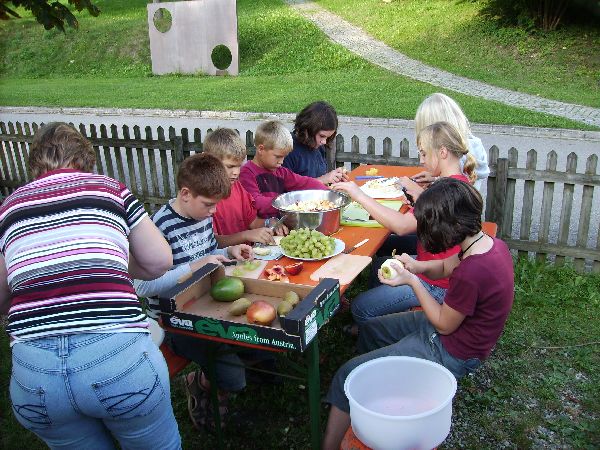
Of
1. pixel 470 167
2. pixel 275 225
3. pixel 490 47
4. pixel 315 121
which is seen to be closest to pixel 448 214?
pixel 275 225

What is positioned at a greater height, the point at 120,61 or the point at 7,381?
the point at 120,61

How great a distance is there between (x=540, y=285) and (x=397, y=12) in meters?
18.7

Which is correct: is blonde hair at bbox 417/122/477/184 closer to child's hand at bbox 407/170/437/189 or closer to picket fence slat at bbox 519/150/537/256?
child's hand at bbox 407/170/437/189

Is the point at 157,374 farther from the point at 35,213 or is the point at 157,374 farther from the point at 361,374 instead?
the point at 361,374

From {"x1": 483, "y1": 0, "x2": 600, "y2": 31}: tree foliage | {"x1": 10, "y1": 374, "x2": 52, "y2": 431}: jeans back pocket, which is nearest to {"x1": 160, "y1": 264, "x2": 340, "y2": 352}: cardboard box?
{"x1": 10, "y1": 374, "x2": 52, "y2": 431}: jeans back pocket

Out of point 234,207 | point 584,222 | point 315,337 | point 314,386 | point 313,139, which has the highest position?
point 313,139

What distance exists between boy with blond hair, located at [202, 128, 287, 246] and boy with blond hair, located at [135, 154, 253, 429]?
0.79 ft

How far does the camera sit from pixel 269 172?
13.9 feet

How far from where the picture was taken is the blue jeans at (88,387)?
1847 mm

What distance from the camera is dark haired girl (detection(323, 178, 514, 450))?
2547mm

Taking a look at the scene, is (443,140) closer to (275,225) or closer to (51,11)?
(275,225)

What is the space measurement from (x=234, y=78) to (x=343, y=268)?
15341 mm

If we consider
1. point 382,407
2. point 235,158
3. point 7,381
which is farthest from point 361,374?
point 7,381

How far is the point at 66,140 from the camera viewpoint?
2121 mm
